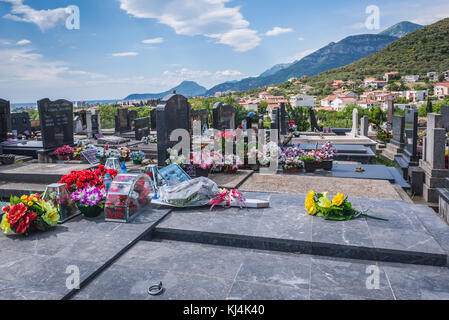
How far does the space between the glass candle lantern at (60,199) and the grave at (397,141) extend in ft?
39.8

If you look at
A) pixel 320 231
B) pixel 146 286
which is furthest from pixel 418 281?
pixel 146 286

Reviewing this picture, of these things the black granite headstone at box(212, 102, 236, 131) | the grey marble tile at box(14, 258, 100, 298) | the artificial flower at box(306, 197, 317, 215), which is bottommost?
the grey marble tile at box(14, 258, 100, 298)

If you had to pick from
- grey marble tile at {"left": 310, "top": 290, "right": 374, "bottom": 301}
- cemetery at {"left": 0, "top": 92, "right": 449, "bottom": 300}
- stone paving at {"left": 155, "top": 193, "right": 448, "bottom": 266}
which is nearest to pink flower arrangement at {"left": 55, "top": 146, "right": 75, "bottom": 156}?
cemetery at {"left": 0, "top": 92, "right": 449, "bottom": 300}

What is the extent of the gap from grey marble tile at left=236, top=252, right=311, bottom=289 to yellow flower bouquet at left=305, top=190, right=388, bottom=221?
1102 millimetres

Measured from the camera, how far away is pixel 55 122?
34.2 feet

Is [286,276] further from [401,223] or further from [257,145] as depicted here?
[257,145]

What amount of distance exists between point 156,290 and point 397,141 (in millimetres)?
13429

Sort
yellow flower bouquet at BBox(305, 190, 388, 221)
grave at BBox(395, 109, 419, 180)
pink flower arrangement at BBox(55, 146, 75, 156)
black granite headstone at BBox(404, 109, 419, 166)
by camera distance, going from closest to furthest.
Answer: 1. yellow flower bouquet at BBox(305, 190, 388, 221)
2. pink flower arrangement at BBox(55, 146, 75, 156)
3. grave at BBox(395, 109, 419, 180)
4. black granite headstone at BBox(404, 109, 419, 166)

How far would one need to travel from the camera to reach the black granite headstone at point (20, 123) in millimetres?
17422

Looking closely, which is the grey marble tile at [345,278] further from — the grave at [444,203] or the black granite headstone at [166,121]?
the black granite headstone at [166,121]

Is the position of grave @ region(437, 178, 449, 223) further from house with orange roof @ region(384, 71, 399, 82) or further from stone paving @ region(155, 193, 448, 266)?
house with orange roof @ region(384, 71, 399, 82)

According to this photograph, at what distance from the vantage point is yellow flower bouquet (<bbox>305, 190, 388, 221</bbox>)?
4.79 meters

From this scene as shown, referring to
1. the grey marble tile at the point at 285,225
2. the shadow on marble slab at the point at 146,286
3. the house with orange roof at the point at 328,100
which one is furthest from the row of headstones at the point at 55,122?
the house with orange roof at the point at 328,100
